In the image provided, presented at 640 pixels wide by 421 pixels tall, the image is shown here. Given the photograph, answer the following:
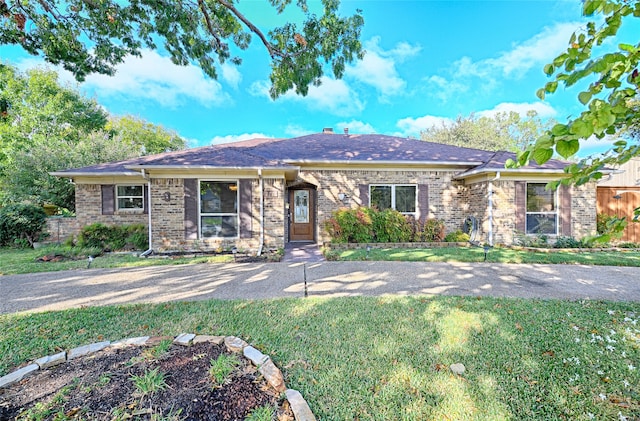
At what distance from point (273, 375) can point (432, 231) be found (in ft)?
29.0

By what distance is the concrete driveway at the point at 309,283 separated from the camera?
4.40m

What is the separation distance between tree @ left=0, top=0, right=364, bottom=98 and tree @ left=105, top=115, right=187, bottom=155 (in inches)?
1030

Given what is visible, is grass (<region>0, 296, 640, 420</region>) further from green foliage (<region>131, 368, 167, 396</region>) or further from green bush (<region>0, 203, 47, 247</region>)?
green bush (<region>0, 203, 47, 247</region>)

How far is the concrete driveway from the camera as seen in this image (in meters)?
4.40

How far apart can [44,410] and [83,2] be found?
22.4 feet

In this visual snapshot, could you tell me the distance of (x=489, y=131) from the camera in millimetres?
29109

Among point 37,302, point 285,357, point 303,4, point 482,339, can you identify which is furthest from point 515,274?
point 37,302

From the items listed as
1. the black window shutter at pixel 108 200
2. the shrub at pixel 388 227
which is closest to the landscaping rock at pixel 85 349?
the shrub at pixel 388 227

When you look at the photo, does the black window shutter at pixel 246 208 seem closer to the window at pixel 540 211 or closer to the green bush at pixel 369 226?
the green bush at pixel 369 226

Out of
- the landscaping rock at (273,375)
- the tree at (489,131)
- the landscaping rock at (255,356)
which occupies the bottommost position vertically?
the landscaping rock at (273,375)

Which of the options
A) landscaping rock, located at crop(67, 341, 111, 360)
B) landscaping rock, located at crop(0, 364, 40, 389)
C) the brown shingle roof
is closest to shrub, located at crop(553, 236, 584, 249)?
the brown shingle roof

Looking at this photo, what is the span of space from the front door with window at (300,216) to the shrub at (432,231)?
4354 millimetres

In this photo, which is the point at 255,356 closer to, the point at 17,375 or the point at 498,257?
the point at 17,375

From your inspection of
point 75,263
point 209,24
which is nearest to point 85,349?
point 75,263
